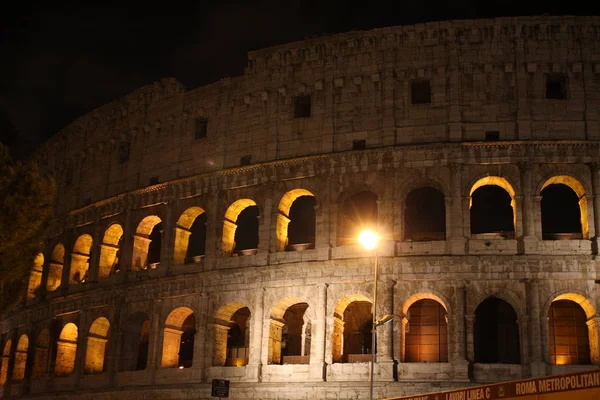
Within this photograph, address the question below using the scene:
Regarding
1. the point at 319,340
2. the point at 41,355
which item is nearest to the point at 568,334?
the point at 319,340

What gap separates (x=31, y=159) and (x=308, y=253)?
22661 mm

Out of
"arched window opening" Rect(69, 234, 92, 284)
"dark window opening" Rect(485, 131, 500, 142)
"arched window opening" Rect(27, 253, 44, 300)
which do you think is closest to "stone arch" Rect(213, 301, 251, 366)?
"arched window opening" Rect(69, 234, 92, 284)

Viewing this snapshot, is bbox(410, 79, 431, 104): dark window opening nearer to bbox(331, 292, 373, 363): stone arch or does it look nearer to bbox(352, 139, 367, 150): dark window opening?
bbox(352, 139, 367, 150): dark window opening

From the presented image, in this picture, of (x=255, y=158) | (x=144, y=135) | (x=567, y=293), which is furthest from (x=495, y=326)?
(x=144, y=135)

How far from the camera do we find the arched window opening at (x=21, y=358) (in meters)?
39.7

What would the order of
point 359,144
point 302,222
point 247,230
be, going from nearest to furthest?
point 359,144 → point 302,222 → point 247,230

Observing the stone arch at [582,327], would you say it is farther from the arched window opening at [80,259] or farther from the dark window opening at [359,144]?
the arched window opening at [80,259]

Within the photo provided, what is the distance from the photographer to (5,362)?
41750mm

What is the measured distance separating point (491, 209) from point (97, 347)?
2116cm

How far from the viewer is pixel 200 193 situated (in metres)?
33.8

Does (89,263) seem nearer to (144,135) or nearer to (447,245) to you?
(144,135)

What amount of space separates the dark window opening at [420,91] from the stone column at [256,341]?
388 inches

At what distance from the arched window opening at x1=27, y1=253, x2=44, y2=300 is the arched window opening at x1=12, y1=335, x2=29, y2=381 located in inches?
91.5

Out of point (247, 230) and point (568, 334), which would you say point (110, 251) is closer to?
point (247, 230)
